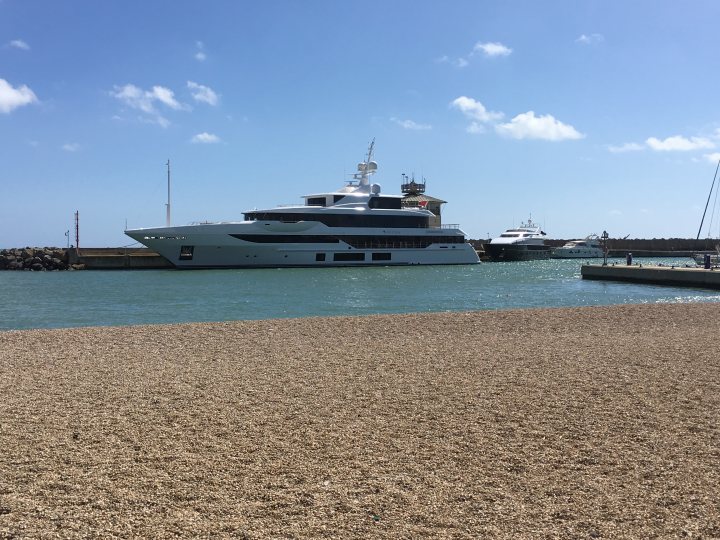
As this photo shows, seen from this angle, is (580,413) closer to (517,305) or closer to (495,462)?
(495,462)

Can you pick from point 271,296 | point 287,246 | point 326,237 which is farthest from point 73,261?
point 271,296

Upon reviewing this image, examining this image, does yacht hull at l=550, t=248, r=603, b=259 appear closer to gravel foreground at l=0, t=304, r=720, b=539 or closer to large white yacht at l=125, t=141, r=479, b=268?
large white yacht at l=125, t=141, r=479, b=268

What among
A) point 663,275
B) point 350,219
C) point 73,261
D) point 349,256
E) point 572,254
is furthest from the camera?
point 572,254

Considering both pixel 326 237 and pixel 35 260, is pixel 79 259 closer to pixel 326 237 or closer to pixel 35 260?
pixel 35 260

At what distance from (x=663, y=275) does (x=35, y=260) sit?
43.1m

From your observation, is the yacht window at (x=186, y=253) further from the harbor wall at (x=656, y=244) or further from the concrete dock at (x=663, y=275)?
the harbor wall at (x=656, y=244)

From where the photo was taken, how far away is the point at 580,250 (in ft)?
248

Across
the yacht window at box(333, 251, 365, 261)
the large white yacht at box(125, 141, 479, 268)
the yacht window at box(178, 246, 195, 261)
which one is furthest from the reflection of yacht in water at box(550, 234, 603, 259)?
the yacht window at box(178, 246, 195, 261)

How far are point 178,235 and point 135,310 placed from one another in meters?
21.1

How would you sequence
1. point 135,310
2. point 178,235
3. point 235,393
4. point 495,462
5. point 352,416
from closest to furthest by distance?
point 495,462 < point 352,416 < point 235,393 < point 135,310 < point 178,235

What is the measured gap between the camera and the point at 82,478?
4219mm

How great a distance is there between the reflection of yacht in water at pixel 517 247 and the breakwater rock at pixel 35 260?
40739 millimetres

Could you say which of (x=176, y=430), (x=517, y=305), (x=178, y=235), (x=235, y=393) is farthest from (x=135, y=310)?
(x=178, y=235)

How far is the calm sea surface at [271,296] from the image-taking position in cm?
1922
